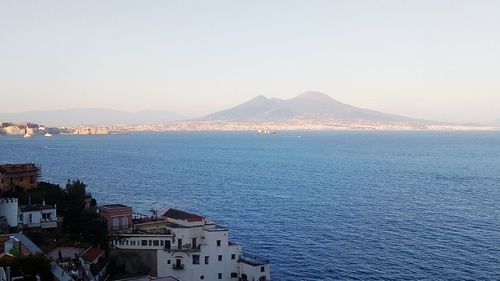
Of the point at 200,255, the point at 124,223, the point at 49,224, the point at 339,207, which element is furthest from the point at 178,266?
the point at 339,207

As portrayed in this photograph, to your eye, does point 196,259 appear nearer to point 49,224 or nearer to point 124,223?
point 124,223

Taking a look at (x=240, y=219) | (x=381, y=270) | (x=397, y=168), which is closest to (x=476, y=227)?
(x=381, y=270)

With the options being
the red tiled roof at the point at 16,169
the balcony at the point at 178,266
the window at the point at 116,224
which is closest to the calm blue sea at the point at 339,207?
the balcony at the point at 178,266

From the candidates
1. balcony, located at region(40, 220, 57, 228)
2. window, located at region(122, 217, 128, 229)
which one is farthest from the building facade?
window, located at region(122, 217, 128, 229)

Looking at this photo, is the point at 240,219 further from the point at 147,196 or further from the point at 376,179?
the point at 376,179

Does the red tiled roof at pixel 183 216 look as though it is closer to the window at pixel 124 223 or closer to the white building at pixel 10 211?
the window at pixel 124 223

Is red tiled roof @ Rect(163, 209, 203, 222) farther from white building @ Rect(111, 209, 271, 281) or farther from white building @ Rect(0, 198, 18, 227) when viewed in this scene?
white building @ Rect(0, 198, 18, 227)
